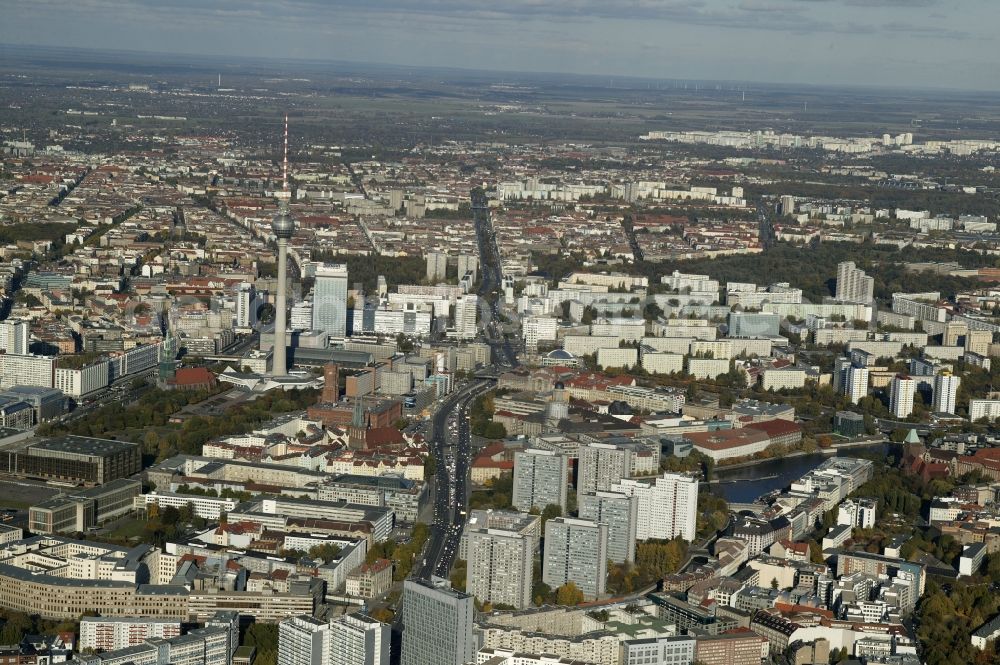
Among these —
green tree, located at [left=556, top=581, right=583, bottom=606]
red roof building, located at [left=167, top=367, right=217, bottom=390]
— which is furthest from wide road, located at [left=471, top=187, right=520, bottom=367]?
green tree, located at [left=556, top=581, right=583, bottom=606]

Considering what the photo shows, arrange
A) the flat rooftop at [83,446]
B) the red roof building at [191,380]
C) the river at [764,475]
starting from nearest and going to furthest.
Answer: the flat rooftop at [83,446] → the river at [764,475] → the red roof building at [191,380]

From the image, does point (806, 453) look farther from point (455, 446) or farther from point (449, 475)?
point (449, 475)

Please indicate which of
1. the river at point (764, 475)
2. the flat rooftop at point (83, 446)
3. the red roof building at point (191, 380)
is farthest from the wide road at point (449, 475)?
the flat rooftop at point (83, 446)

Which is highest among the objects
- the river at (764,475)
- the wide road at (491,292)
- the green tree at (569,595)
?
the wide road at (491,292)

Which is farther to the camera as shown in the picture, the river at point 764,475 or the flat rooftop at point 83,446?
the river at point 764,475

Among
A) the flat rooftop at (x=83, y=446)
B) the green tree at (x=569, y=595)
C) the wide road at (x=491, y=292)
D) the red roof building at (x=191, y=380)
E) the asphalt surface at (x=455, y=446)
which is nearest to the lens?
the green tree at (x=569, y=595)

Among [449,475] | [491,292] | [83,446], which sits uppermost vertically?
[491,292]

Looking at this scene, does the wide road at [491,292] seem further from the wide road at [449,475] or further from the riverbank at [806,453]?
the riverbank at [806,453]

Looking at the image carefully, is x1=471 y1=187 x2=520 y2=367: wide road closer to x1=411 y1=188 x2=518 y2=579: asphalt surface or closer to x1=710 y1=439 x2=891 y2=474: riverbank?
x1=411 y1=188 x2=518 y2=579: asphalt surface

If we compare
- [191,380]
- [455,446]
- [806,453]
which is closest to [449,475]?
[455,446]

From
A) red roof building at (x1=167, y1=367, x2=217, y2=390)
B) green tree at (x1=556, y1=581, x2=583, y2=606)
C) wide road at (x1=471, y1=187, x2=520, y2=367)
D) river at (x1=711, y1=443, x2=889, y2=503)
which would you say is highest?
wide road at (x1=471, y1=187, x2=520, y2=367)
